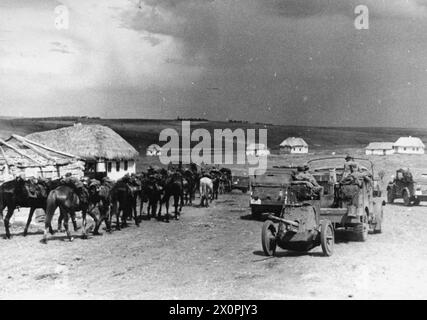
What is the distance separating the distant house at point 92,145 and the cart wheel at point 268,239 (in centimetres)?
2064

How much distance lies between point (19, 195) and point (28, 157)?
230 inches

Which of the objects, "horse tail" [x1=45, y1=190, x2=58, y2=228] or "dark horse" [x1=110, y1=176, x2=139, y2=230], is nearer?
"horse tail" [x1=45, y1=190, x2=58, y2=228]

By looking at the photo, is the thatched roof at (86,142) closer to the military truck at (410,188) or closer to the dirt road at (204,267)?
the dirt road at (204,267)

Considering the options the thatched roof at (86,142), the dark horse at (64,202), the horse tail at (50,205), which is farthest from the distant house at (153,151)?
the horse tail at (50,205)

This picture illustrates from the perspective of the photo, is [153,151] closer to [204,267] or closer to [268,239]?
[268,239]

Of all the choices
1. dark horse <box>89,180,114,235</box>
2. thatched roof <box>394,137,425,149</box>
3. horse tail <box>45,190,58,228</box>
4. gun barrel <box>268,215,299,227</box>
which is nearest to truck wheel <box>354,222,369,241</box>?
gun barrel <box>268,215,299,227</box>

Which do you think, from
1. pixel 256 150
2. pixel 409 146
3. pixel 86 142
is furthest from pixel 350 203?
pixel 409 146

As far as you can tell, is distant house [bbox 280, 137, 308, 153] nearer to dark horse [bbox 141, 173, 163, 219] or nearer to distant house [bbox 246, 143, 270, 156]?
distant house [bbox 246, 143, 270, 156]

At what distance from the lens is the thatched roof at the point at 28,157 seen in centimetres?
1842

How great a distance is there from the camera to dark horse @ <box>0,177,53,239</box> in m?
13.9

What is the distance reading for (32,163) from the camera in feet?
62.0

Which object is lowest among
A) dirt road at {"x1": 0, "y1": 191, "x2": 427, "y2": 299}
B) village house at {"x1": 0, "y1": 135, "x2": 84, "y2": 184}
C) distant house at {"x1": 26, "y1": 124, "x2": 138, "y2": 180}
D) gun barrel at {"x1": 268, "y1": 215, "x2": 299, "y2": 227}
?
dirt road at {"x1": 0, "y1": 191, "x2": 427, "y2": 299}
